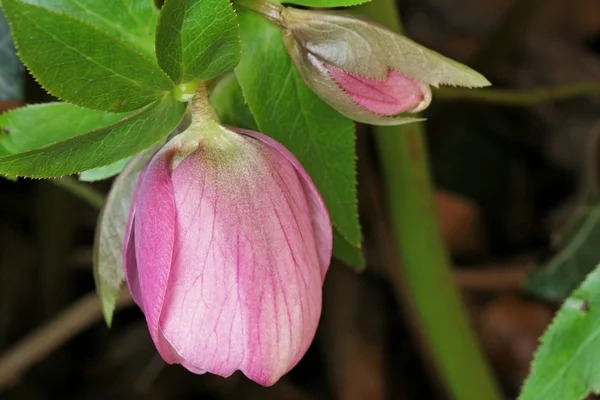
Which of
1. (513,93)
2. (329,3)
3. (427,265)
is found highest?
(329,3)

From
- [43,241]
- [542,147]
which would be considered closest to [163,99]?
[43,241]

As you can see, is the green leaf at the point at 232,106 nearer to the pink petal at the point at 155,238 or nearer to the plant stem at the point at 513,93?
the pink petal at the point at 155,238

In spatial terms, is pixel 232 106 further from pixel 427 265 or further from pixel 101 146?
pixel 427 265

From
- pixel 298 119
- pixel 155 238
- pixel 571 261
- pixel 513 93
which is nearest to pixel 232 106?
pixel 298 119

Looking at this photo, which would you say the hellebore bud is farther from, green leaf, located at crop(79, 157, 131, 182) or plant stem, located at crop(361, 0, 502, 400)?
plant stem, located at crop(361, 0, 502, 400)

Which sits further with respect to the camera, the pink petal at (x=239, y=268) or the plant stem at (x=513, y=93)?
the plant stem at (x=513, y=93)

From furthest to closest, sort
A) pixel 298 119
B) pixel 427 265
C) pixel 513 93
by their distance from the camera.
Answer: pixel 513 93 < pixel 427 265 < pixel 298 119

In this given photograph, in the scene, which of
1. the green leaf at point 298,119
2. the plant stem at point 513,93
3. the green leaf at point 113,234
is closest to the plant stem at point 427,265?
the plant stem at point 513,93
